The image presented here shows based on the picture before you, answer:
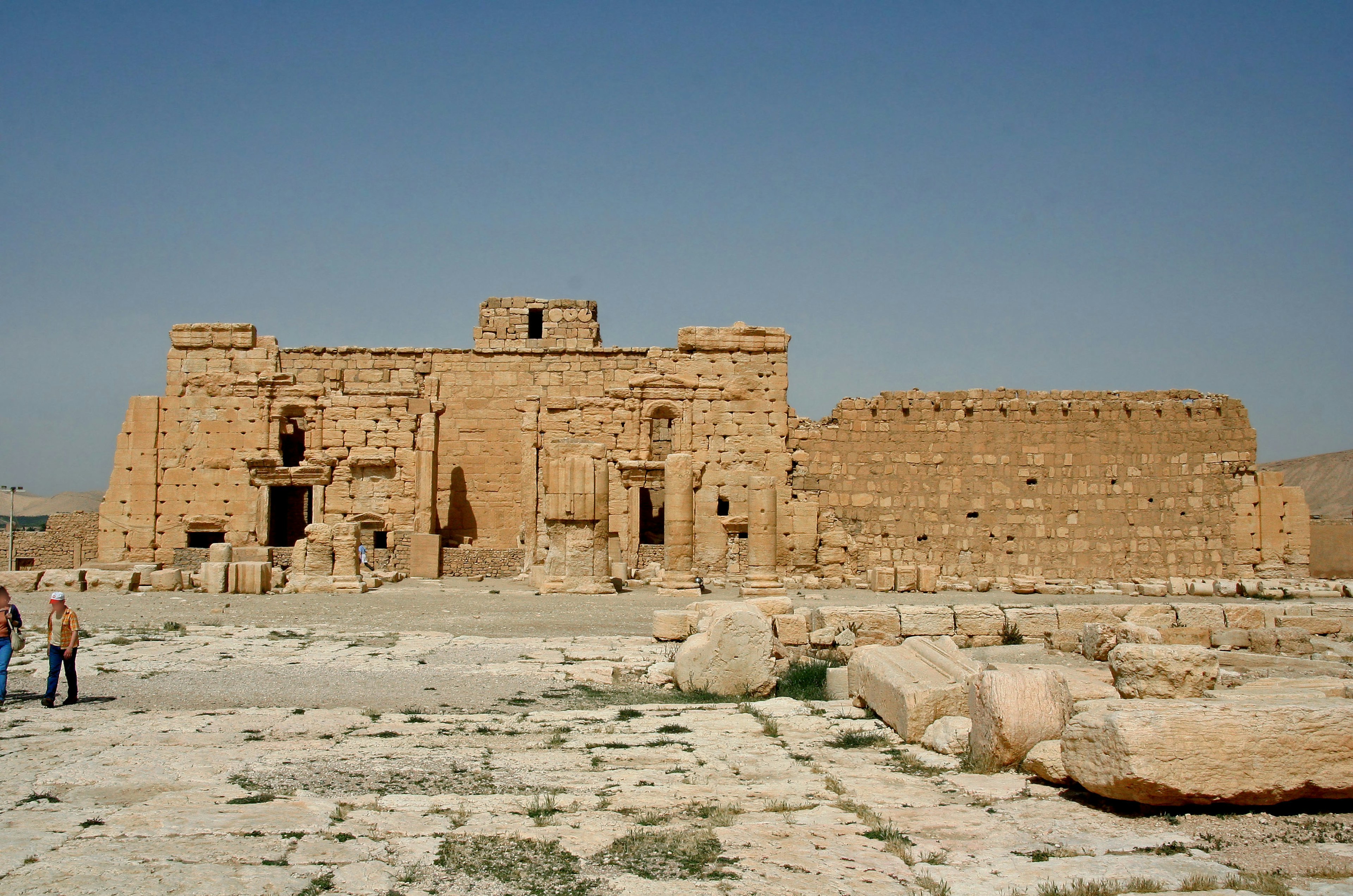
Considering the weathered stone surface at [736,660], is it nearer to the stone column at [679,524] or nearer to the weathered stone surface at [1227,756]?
the weathered stone surface at [1227,756]

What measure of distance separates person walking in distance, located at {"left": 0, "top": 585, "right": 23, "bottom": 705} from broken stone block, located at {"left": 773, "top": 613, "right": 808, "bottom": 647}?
7.65m

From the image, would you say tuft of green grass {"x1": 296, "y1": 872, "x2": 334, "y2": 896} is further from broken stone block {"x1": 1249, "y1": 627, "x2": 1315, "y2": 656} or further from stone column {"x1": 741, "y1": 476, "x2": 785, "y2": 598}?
stone column {"x1": 741, "y1": 476, "x2": 785, "y2": 598}

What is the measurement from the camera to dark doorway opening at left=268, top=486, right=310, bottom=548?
2511 cm

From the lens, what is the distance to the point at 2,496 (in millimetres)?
62844

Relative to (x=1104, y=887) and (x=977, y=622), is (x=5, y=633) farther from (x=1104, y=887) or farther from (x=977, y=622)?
(x=977, y=622)

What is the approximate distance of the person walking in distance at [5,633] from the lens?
9078 millimetres

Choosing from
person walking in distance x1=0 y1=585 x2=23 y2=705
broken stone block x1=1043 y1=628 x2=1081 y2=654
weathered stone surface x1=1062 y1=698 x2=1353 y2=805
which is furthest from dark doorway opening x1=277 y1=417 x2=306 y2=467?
weathered stone surface x1=1062 y1=698 x2=1353 y2=805

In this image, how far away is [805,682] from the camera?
1102 centimetres

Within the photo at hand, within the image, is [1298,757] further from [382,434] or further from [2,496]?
[2,496]

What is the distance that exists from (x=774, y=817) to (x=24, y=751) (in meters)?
5.21

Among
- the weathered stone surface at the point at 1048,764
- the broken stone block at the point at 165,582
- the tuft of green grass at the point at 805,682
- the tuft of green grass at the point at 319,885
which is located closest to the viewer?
the tuft of green grass at the point at 319,885

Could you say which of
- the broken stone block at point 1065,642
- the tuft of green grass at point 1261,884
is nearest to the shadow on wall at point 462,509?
the broken stone block at point 1065,642

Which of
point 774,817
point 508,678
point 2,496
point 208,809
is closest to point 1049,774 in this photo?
point 774,817

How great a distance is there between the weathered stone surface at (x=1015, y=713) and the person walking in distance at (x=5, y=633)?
7869 millimetres
